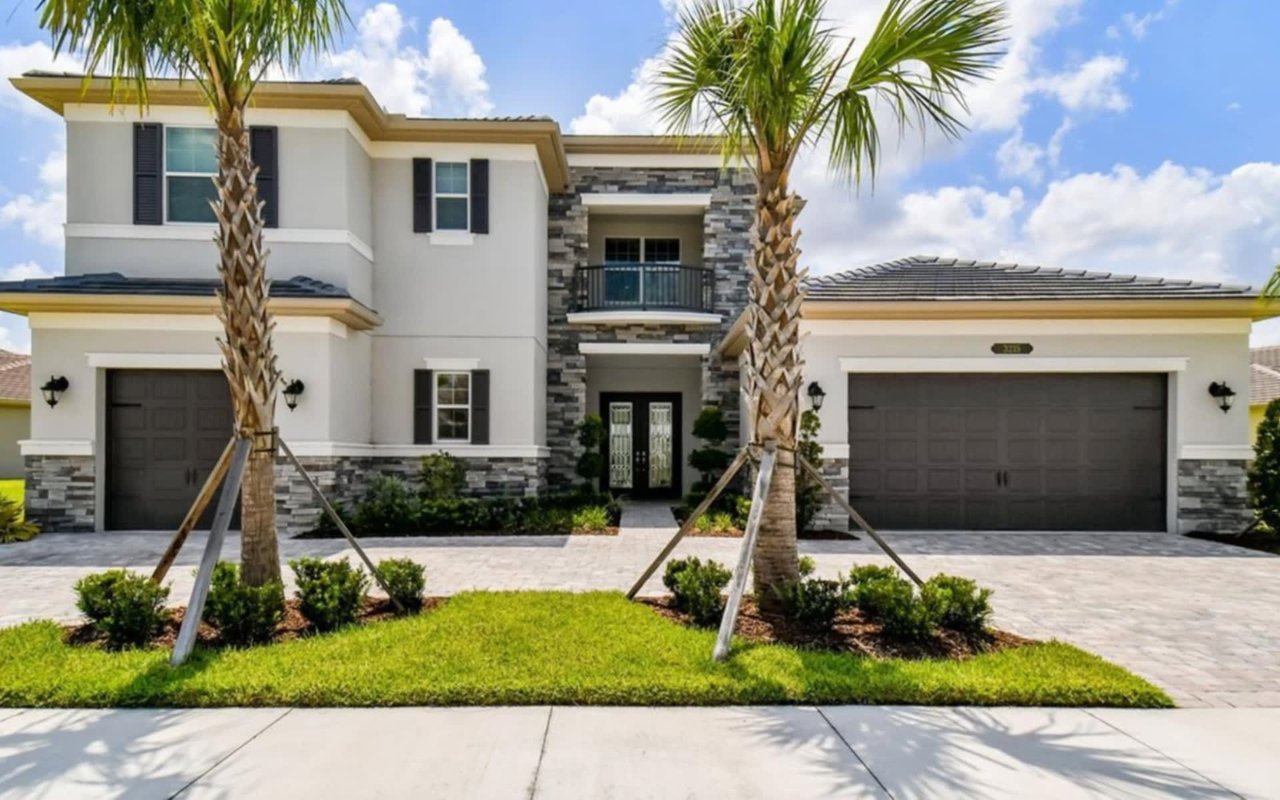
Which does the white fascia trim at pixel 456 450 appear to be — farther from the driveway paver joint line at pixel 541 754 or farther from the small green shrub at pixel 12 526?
the driveway paver joint line at pixel 541 754

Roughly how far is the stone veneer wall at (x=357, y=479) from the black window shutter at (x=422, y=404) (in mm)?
448

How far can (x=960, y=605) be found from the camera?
5.57 metres

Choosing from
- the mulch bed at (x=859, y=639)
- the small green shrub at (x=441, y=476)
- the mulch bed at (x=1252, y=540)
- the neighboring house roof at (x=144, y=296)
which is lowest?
the mulch bed at (x=1252, y=540)

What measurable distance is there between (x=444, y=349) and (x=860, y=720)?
10.5 m

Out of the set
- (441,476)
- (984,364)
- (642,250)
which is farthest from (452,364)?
(984,364)

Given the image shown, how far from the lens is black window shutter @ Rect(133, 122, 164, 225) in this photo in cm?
1141

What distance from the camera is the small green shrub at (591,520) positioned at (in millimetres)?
11469

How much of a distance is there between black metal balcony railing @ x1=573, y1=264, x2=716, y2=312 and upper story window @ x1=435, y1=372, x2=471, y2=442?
3477mm

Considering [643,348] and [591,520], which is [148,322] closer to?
[591,520]

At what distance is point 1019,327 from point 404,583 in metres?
9.99

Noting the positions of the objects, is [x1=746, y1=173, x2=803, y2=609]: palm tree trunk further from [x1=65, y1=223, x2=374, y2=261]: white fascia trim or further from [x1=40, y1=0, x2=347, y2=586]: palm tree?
[x1=65, y1=223, x2=374, y2=261]: white fascia trim

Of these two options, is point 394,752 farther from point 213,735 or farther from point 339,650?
point 339,650

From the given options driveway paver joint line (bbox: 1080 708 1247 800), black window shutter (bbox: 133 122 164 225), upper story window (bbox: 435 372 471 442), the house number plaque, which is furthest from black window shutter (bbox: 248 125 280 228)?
driveway paver joint line (bbox: 1080 708 1247 800)

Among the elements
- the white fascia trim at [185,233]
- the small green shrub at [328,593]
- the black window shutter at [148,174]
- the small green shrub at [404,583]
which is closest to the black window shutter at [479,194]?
the white fascia trim at [185,233]
